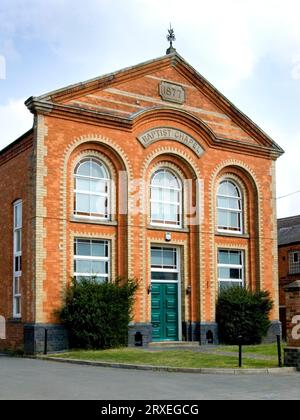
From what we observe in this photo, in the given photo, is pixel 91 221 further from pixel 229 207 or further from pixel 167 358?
pixel 229 207

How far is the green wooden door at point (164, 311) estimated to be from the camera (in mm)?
23672

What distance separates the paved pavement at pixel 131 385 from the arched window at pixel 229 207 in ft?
36.9

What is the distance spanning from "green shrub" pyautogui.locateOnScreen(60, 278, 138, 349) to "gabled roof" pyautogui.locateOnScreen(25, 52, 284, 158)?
581 cm

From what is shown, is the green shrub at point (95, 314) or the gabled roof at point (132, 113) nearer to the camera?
the green shrub at point (95, 314)

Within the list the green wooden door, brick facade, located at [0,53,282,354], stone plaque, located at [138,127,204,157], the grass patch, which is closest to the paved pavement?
the grass patch

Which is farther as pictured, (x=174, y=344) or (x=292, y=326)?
(x=174, y=344)

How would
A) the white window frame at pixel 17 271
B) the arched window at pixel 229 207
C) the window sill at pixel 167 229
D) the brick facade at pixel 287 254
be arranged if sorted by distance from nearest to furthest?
the white window frame at pixel 17 271, the window sill at pixel 167 229, the arched window at pixel 229 207, the brick facade at pixel 287 254

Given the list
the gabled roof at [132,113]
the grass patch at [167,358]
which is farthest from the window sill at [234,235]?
the grass patch at [167,358]

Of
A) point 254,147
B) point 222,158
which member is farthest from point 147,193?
point 254,147

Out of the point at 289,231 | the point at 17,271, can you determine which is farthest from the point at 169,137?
the point at 289,231

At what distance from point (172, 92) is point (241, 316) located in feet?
29.8

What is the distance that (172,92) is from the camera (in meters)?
24.9

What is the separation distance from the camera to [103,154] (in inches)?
902

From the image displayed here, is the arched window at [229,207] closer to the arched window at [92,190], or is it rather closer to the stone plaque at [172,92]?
the stone plaque at [172,92]
